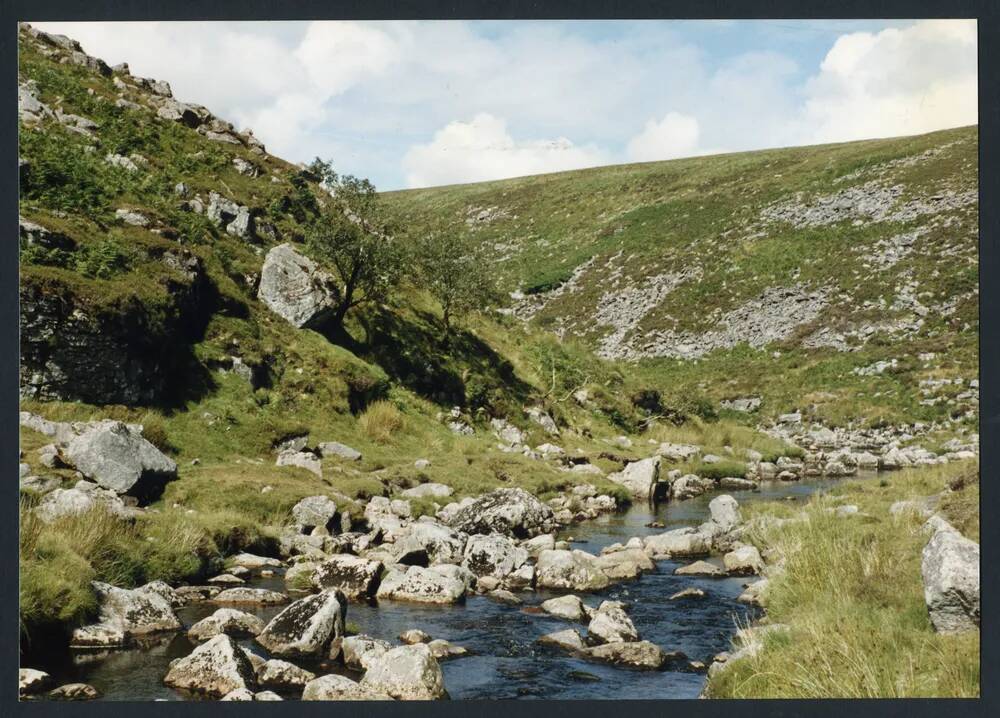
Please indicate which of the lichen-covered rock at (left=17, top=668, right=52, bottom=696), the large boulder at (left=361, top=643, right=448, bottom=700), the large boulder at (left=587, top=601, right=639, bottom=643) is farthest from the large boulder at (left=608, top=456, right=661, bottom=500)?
the lichen-covered rock at (left=17, top=668, right=52, bottom=696)

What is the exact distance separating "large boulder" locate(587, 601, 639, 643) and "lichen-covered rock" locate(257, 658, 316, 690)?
4366 millimetres

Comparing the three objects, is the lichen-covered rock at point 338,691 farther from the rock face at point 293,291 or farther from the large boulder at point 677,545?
the rock face at point 293,291

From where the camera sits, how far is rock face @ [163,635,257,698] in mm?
8977

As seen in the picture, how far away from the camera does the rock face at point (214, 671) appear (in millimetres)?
8977

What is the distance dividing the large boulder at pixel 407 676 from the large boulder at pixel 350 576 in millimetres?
4069

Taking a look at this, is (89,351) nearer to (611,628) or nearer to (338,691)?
(338,691)

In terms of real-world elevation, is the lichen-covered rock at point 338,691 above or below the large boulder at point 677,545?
above

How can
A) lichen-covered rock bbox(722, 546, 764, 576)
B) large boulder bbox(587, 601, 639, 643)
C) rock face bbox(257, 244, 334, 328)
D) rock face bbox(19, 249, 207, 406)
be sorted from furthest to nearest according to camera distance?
rock face bbox(257, 244, 334, 328), rock face bbox(19, 249, 207, 406), lichen-covered rock bbox(722, 546, 764, 576), large boulder bbox(587, 601, 639, 643)

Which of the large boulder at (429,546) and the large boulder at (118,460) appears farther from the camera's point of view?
the large boulder at (118,460)

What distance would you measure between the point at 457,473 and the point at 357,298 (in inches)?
519

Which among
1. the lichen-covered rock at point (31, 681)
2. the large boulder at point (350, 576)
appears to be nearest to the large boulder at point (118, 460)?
the large boulder at point (350, 576)

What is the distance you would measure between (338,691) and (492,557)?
7.05 meters

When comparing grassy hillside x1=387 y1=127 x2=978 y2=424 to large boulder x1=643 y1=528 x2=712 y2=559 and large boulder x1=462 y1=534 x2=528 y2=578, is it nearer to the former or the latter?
large boulder x1=643 y1=528 x2=712 y2=559

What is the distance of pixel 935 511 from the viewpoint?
12984 mm
